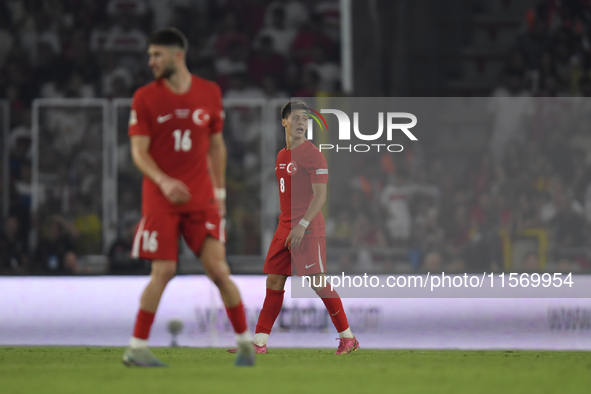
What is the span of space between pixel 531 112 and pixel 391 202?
2276 mm

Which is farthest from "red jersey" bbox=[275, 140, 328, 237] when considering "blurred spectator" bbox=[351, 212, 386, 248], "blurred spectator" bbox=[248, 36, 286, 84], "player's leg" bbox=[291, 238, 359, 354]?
"blurred spectator" bbox=[248, 36, 286, 84]

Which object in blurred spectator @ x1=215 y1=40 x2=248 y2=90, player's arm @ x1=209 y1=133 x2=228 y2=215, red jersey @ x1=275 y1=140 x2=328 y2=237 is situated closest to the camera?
player's arm @ x1=209 y1=133 x2=228 y2=215

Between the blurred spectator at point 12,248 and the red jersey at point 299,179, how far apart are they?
446 cm

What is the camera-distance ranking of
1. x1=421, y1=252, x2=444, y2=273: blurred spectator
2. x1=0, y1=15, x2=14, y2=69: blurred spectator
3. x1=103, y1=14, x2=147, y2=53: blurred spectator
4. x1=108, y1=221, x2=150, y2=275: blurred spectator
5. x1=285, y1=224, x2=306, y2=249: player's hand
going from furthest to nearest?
x1=103, y1=14, x2=147, y2=53: blurred spectator < x1=0, y1=15, x2=14, y2=69: blurred spectator < x1=108, y1=221, x2=150, y2=275: blurred spectator < x1=421, y1=252, x2=444, y2=273: blurred spectator < x1=285, y1=224, x2=306, y2=249: player's hand

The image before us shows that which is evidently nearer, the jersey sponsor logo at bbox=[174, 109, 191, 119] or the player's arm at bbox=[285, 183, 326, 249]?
the jersey sponsor logo at bbox=[174, 109, 191, 119]

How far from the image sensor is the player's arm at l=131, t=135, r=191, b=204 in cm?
471

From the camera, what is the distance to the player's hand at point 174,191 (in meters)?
4.70

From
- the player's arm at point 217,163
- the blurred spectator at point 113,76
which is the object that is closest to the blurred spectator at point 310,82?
the blurred spectator at point 113,76

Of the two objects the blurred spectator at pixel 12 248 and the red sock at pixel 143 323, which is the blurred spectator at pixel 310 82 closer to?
A: the blurred spectator at pixel 12 248

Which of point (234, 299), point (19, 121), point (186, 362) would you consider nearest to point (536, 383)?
point (234, 299)

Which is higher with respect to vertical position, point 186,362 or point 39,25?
point 39,25

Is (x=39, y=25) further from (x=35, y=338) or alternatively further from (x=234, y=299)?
(x=234, y=299)

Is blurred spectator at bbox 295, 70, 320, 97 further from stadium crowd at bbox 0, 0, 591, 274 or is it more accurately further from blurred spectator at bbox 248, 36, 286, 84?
blurred spectator at bbox 248, 36, 286, 84

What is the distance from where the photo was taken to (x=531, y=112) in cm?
1022
